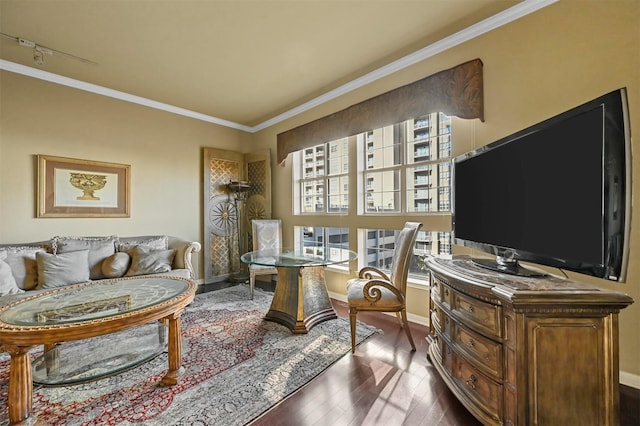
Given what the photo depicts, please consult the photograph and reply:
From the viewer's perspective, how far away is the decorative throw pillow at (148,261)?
3.12 meters

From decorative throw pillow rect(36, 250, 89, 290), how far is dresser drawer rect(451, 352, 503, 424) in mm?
3683

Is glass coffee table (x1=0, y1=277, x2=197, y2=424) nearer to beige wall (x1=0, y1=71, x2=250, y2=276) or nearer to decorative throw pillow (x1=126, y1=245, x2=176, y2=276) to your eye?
decorative throw pillow (x1=126, y1=245, x2=176, y2=276)

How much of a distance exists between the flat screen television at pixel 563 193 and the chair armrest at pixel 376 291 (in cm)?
69

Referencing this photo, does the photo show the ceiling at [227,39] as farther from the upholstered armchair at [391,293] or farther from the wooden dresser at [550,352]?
the wooden dresser at [550,352]

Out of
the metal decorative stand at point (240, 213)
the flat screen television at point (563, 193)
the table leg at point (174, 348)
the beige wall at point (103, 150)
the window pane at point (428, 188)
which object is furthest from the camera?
the metal decorative stand at point (240, 213)

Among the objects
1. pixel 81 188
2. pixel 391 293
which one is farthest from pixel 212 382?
pixel 81 188

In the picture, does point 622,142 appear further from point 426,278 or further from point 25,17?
point 25,17

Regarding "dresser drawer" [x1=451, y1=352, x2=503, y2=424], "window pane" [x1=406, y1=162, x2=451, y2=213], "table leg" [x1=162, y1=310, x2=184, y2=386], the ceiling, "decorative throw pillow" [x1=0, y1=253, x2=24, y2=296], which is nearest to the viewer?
"dresser drawer" [x1=451, y1=352, x2=503, y2=424]

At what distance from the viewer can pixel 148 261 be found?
317 cm

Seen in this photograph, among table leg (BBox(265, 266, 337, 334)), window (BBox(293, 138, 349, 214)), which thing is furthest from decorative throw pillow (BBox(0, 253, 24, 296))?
window (BBox(293, 138, 349, 214))

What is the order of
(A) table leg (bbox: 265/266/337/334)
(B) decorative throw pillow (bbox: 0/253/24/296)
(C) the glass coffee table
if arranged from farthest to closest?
1. (A) table leg (bbox: 265/266/337/334)
2. (B) decorative throw pillow (bbox: 0/253/24/296)
3. (C) the glass coffee table

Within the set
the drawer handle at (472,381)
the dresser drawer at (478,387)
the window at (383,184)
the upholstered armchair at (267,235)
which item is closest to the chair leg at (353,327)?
the dresser drawer at (478,387)

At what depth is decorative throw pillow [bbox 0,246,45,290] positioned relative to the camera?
263 centimetres

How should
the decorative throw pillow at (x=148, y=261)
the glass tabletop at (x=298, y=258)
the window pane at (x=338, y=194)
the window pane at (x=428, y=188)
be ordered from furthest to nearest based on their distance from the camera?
1. the window pane at (x=338, y=194)
2. the decorative throw pillow at (x=148, y=261)
3. the window pane at (x=428, y=188)
4. the glass tabletop at (x=298, y=258)
